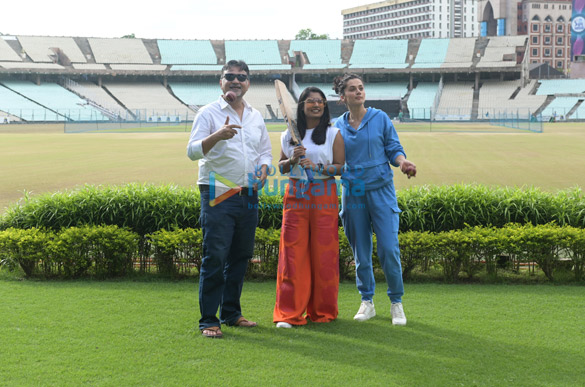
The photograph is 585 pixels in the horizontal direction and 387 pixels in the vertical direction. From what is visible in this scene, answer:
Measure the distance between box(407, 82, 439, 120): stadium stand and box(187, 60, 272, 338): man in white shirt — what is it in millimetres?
46519

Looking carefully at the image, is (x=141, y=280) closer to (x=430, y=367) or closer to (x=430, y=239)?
(x=430, y=239)

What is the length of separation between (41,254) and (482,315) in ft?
12.6

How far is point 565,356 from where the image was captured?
3.56m

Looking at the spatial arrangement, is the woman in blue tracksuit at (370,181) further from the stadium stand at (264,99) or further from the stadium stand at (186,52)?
the stadium stand at (186,52)

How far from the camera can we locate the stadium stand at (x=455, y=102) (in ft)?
165

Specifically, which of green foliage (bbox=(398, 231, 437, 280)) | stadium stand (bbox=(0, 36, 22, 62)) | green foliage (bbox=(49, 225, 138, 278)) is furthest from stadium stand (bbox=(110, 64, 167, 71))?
green foliage (bbox=(398, 231, 437, 280))

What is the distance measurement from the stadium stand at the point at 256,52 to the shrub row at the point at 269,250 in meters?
55.9

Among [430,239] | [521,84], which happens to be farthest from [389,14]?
[430,239]

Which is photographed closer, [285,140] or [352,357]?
[352,357]

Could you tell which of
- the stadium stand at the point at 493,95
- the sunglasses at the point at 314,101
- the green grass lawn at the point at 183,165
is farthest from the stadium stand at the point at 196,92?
the sunglasses at the point at 314,101

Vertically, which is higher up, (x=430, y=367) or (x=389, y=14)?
(x=389, y=14)

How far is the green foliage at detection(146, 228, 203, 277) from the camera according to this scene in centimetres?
537

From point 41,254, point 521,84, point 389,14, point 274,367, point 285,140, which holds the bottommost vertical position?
point 274,367

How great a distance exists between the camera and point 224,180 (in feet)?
13.0
